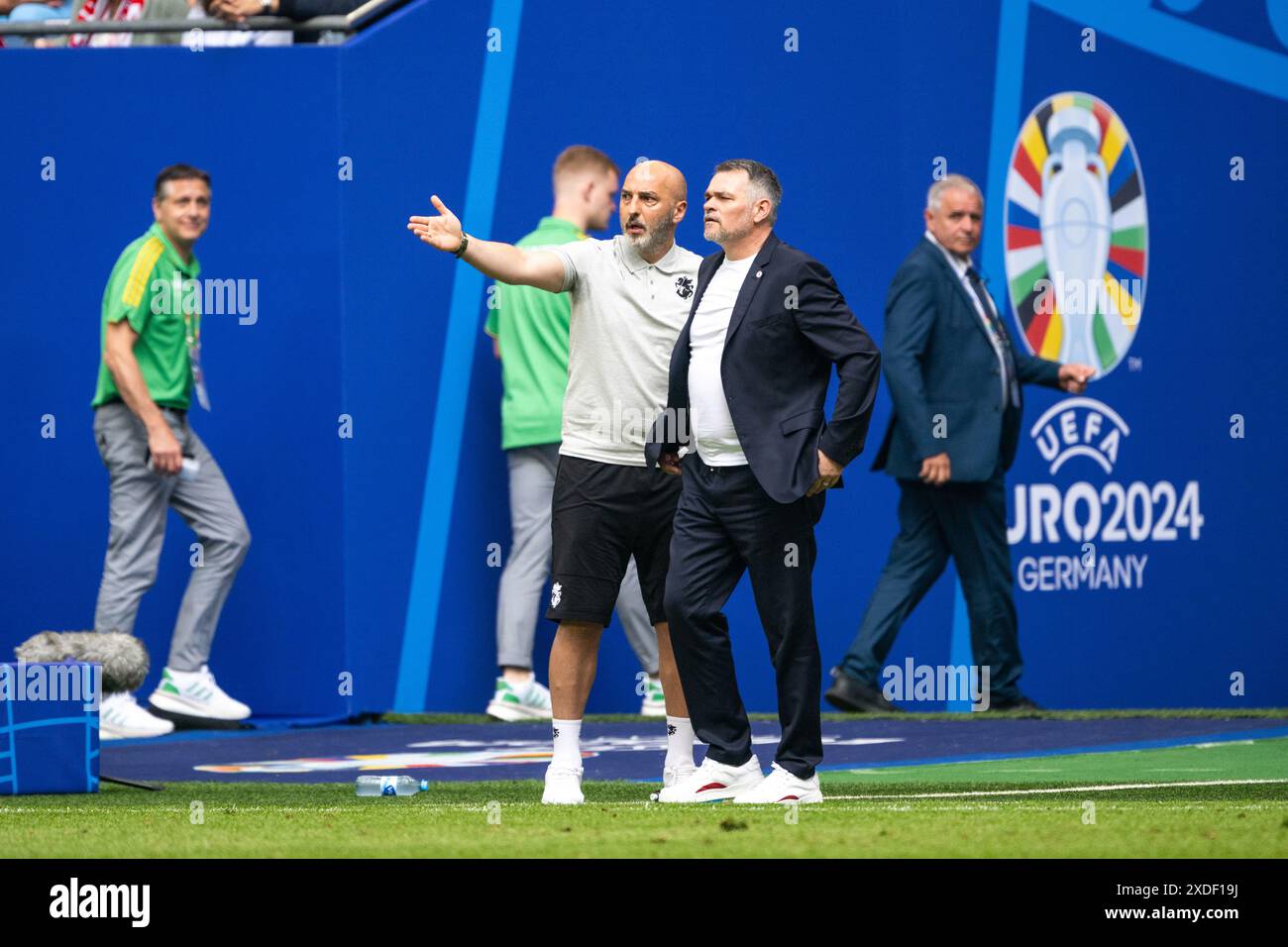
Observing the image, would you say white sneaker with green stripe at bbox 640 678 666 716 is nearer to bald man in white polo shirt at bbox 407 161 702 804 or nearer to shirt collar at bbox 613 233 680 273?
bald man in white polo shirt at bbox 407 161 702 804

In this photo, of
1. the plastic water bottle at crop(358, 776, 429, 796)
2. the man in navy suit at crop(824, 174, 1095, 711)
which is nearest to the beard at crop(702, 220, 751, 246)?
the plastic water bottle at crop(358, 776, 429, 796)

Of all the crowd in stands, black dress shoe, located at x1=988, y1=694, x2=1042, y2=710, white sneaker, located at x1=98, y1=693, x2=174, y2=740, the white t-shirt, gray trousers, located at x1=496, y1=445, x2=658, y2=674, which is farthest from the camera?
the crowd in stands

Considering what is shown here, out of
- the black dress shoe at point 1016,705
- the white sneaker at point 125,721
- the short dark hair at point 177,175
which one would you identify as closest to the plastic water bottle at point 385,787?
the white sneaker at point 125,721

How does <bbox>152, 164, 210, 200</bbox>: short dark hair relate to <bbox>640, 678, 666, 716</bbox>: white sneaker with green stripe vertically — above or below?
above

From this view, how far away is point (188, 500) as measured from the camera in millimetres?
10156

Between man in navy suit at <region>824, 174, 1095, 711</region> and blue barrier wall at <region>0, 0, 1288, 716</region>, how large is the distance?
48 cm

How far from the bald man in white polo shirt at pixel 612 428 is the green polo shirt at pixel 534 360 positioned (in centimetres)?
308

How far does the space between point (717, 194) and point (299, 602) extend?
4399 millimetres

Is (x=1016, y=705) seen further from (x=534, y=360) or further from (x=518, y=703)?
(x=534, y=360)

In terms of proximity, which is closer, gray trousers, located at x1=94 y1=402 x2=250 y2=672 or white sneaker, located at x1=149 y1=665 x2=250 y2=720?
gray trousers, located at x1=94 y1=402 x2=250 y2=672

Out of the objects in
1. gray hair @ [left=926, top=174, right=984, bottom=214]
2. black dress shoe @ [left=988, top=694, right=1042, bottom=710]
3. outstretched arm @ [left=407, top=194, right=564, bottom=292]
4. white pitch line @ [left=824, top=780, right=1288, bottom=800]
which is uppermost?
gray hair @ [left=926, top=174, right=984, bottom=214]

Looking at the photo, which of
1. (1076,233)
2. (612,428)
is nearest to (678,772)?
(612,428)

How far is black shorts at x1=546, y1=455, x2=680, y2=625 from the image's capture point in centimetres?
704

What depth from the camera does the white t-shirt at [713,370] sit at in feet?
22.3
